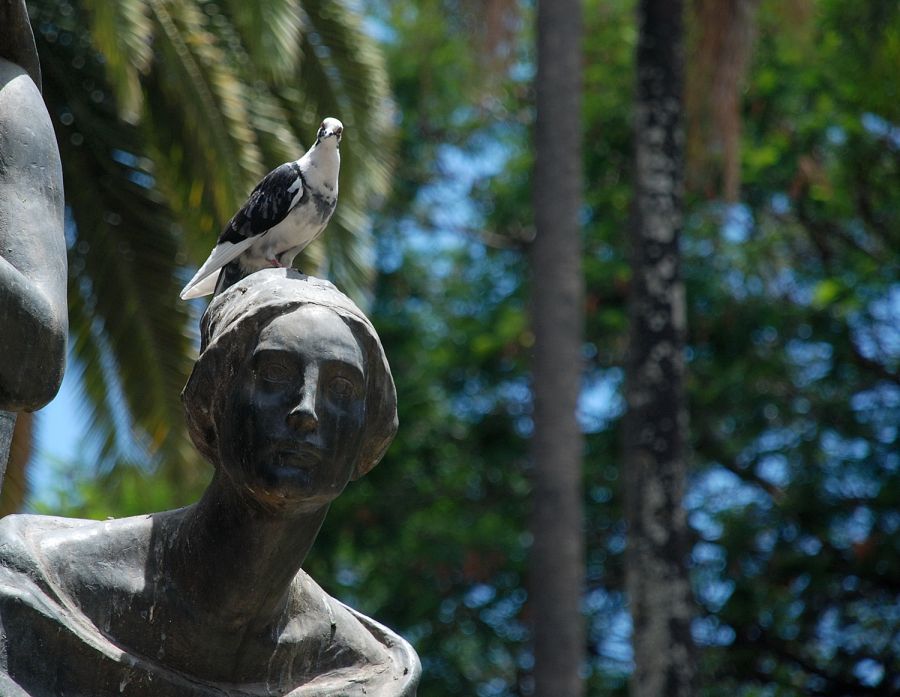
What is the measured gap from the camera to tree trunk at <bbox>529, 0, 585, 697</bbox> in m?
9.77

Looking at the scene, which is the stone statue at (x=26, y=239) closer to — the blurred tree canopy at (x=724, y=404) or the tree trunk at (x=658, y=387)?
the tree trunk at (x=658, y=387)

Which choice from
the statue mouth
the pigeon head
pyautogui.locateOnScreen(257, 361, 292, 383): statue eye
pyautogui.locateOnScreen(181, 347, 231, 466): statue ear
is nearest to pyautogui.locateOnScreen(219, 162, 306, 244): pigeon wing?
the pigeon head

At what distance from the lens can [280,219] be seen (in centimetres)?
458

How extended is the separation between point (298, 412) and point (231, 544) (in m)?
0.33

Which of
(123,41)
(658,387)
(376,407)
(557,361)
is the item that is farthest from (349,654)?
(658,387)

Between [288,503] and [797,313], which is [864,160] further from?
[288,503]

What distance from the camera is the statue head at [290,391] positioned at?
3256 mm

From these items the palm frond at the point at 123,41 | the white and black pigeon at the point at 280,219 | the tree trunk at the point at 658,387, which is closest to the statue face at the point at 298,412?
the white and black pigeon at the point at 280,219

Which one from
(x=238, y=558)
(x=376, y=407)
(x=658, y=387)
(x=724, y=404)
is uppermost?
(x=376, y=407)

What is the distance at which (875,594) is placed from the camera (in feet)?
44.9

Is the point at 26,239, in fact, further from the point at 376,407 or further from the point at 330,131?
the point at 330,131

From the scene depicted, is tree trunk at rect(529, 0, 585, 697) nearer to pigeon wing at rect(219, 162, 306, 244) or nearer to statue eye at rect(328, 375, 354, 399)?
pigeon wing at rect(219, 162, 306, 244)

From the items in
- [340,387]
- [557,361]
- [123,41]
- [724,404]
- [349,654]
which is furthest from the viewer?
[724,404]

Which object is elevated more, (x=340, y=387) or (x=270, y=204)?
(x=340, y=387)
